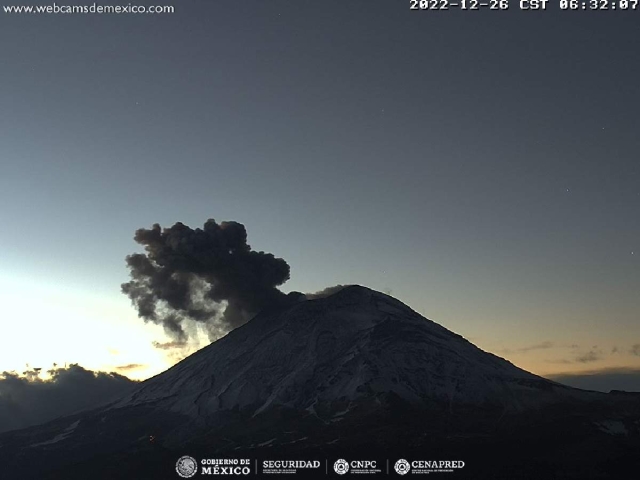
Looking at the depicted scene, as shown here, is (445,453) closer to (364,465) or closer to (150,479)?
(364,465)

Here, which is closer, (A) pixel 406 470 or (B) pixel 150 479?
(A) pixel 406 470

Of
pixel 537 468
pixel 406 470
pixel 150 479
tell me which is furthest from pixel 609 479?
pixel 150 479

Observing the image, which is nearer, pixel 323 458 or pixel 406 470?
pixel 406 470

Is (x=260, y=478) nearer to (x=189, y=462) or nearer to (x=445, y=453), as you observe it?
(x=189, y=462)

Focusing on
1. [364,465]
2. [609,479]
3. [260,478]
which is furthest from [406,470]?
[609,479]

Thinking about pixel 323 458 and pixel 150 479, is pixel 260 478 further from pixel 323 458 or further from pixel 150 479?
pixel 150 479

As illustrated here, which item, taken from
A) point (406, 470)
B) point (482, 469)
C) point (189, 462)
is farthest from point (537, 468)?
point (189, 462)

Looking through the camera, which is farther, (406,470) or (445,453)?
(445,453)
